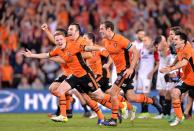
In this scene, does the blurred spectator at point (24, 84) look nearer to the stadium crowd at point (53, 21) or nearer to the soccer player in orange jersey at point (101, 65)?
the stadium crowd at point (53, 21)

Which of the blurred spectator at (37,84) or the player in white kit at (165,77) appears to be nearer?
the player in white kit at (165,77)

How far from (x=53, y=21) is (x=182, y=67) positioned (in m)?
11.1

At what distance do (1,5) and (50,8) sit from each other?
1822mm

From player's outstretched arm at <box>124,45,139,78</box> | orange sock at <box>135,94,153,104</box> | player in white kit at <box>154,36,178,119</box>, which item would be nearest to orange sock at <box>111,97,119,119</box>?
player's outstretched arm at <box>124,45,139,78</box>

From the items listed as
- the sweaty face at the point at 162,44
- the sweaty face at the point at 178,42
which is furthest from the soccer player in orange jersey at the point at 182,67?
the sweaty face at the point at 162,44

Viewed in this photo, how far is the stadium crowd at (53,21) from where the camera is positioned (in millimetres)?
24984

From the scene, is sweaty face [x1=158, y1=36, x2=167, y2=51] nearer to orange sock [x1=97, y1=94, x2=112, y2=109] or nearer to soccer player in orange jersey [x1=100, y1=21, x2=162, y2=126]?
soccer player in orange jersey [x1=100, y1=21, x2=162, y2=126]

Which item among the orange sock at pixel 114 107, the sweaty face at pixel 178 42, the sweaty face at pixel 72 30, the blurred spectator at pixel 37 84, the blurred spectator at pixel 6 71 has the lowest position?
the orange sock at pixel 114 107

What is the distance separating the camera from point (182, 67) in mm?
16125

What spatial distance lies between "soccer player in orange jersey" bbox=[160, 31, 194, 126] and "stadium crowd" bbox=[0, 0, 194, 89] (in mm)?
7910

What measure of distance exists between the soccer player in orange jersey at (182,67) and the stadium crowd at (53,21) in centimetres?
791

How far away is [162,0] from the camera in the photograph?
94.3 feet

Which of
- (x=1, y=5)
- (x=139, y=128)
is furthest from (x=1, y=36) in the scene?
(x=139, y=128)

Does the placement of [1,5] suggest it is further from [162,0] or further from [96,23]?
[162,0]
